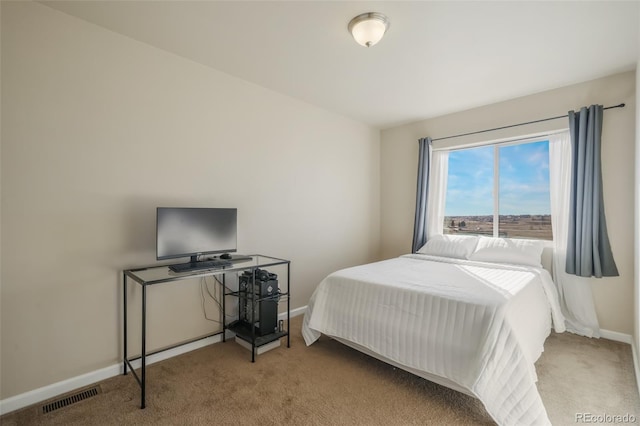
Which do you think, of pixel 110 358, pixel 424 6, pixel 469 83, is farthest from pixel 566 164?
pixel 110 358

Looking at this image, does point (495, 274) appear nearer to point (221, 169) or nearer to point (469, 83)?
point (469, 83)

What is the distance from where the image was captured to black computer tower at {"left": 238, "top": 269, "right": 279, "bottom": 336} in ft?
8.39

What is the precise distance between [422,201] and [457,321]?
7.79ft

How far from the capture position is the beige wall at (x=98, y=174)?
6.00ft

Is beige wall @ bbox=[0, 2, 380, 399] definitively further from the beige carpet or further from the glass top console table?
the beige carpet

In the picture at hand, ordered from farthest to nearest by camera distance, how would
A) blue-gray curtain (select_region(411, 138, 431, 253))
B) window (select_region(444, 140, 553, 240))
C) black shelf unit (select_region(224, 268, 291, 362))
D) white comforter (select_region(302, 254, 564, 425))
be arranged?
blue-gray curtain (select_region(411, 138, 431, 253)), window (select_region(444, 140, 553, 240)), black shelf unit (select_region(224, 268, 291, 362)), white comforter (select_region(302, 254, 564, 425))

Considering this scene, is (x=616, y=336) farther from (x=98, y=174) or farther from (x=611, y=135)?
(x=98, y=174)

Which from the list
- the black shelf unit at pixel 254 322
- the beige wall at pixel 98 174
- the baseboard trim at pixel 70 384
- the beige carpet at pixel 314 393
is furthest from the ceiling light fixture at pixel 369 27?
the baseboard trim at pixel 70 384

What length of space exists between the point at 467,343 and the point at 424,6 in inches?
82.2

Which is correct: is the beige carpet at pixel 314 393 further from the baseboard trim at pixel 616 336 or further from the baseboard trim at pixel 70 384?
the baseboard trim at pixel 616 336

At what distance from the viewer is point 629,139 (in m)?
2.73

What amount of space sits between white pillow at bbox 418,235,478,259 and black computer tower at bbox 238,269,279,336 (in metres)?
2.01

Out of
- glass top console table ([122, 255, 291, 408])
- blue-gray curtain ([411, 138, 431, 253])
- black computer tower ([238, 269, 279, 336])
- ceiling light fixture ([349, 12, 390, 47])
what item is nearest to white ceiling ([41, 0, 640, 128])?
ceiling light fixture ([349, 12, 390, 47])

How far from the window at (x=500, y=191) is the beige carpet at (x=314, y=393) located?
1.43m
